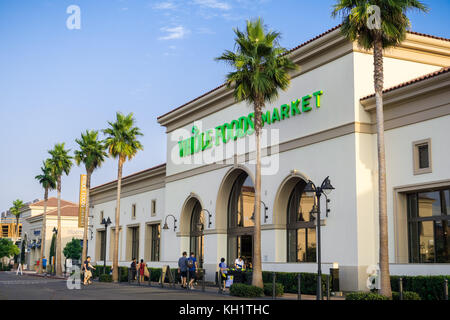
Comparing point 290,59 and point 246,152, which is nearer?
point 290,59

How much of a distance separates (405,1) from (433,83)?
3.80 m

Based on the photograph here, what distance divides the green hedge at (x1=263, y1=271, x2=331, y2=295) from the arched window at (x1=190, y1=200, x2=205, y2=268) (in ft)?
33.9

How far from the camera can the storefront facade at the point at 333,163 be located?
23.0 m

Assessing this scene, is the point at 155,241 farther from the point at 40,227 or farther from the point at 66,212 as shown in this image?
the point at 40,227

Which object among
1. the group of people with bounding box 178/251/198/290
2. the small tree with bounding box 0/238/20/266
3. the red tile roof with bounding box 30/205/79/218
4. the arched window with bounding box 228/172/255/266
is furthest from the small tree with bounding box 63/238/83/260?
the group of people with bounding box 178/251/198/290

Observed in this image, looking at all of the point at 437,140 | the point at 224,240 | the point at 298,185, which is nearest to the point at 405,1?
the point at 437,140

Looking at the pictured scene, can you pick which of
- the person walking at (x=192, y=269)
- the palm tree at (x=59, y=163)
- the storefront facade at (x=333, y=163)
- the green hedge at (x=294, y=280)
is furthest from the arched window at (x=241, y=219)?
the palm tree at (x=59, y=163)

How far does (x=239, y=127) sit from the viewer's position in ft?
107

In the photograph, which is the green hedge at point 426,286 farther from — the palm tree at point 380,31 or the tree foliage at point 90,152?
the tree foliage at point 90,152

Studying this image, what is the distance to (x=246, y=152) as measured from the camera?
105 feet

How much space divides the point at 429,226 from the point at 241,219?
43.7ft

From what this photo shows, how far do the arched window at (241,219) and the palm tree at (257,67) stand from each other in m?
8.72

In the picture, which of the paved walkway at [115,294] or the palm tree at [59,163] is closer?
the paved walkway at [115,294]
